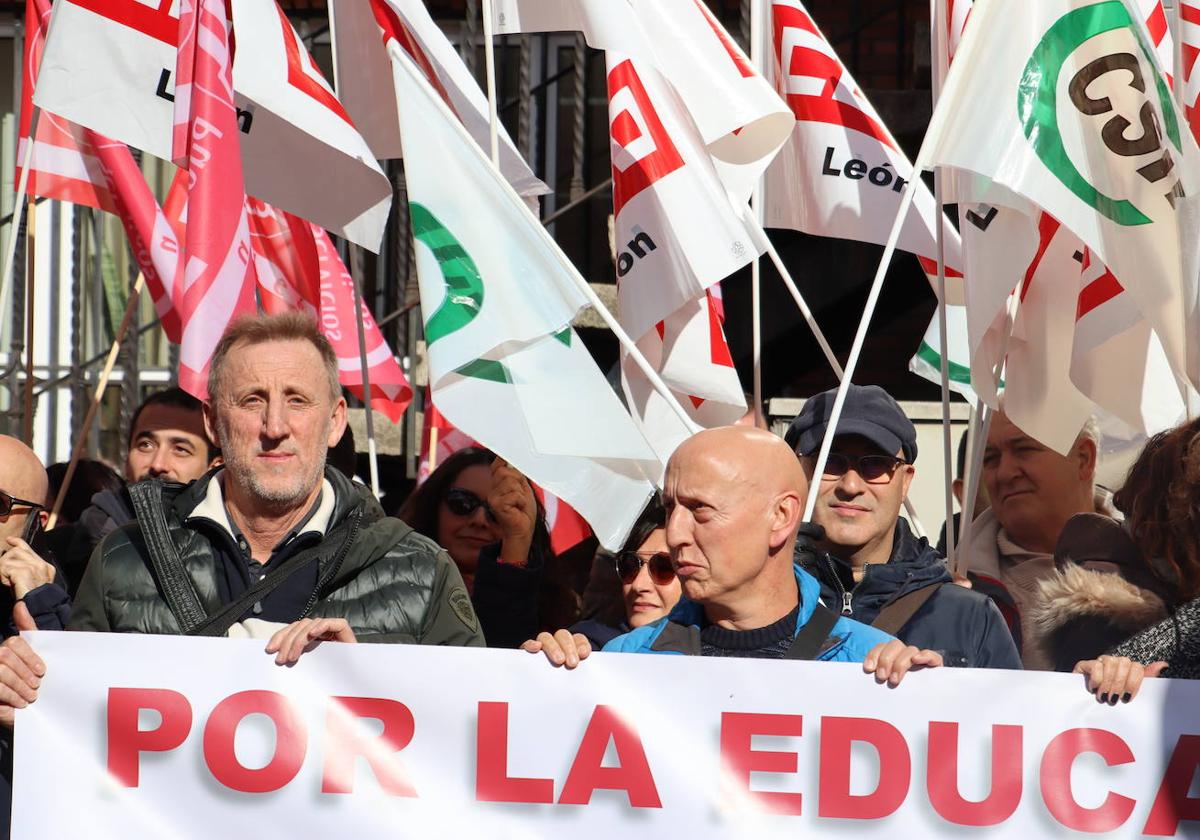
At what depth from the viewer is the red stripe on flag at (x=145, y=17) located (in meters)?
5.70

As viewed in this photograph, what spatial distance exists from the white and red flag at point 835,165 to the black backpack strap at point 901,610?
205 cm

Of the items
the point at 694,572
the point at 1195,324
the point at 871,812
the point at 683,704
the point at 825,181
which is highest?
the point at 825,181

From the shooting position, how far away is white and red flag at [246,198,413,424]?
6703 mm

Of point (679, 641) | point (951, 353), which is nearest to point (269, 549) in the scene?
point (679, 641)

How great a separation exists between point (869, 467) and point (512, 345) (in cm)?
100

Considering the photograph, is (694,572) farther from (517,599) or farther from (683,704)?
(517,599)

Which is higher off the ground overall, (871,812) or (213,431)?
(213,431)

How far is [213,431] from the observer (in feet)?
12.9

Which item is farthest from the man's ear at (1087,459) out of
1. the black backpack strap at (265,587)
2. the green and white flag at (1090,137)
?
the black backpack strap at (265,587)

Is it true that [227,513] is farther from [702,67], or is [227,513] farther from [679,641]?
[702,67]

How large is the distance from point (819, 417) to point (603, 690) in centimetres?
139

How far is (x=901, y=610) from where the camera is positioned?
3855 mm

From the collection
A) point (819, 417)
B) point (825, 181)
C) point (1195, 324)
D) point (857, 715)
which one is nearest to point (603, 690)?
point (857, 715)

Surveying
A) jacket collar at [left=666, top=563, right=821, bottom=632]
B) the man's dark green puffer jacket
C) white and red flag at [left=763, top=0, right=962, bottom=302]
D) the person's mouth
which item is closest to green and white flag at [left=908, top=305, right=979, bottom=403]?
white and red flag at [left=763, top=0, right=962, bottom=302]
